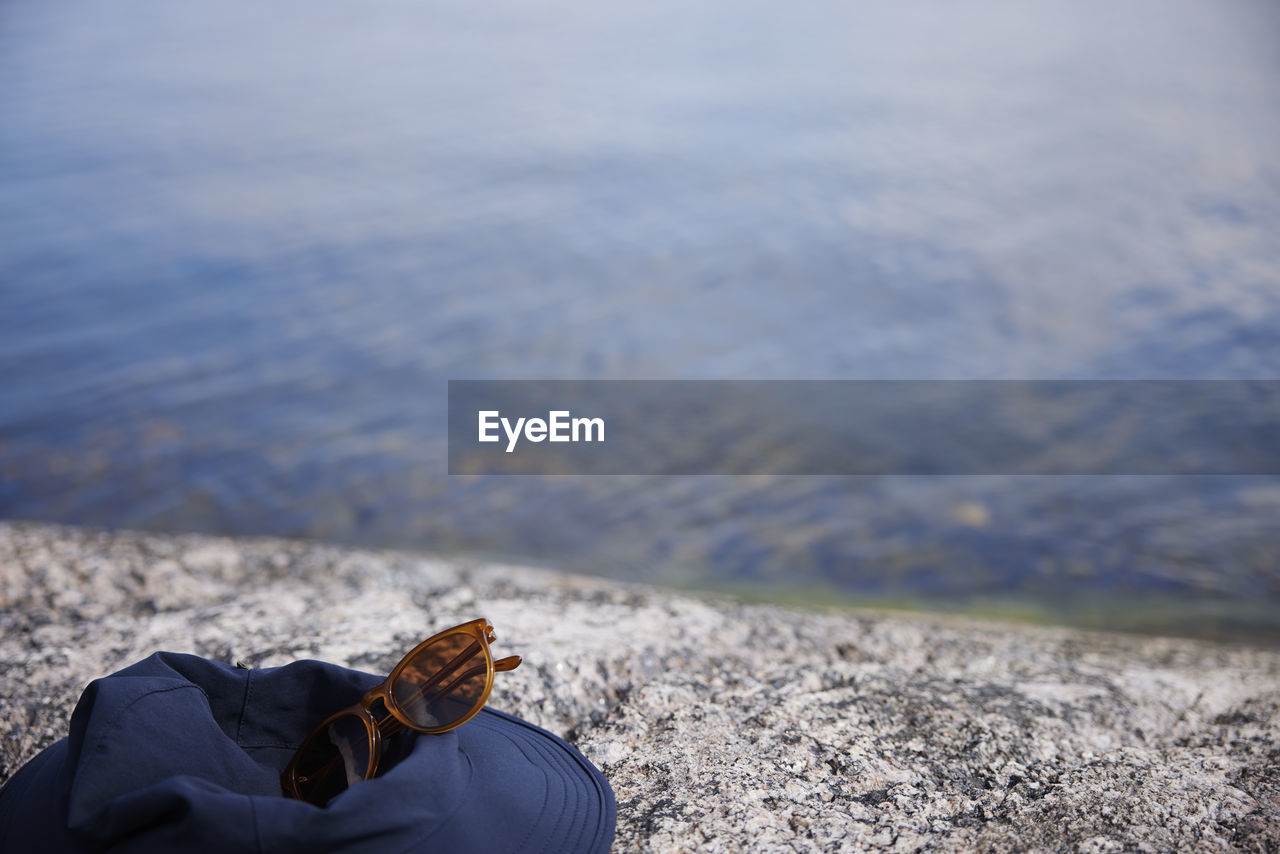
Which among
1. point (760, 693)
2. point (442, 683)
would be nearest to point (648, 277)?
point (760, 693)

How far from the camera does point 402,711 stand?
1.38 metres

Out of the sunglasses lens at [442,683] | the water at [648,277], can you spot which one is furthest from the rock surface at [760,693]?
the water at [648,277]

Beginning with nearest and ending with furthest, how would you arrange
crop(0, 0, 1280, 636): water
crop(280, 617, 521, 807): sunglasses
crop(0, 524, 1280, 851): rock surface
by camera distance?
1. crop(280, 617, 521, 807): sunglasses
2. crop(0, 524, 1280, 851): rock surface
3. crop(0, 0, 1280, 636): water

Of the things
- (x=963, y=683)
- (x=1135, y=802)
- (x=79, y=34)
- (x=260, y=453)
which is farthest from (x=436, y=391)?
(x=79, y=34)

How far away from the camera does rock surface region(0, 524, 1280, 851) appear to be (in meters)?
1.67

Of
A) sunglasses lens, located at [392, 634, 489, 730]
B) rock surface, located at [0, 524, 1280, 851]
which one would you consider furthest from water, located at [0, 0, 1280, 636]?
sunglasses lens, located at [392, 634, 489, 730]

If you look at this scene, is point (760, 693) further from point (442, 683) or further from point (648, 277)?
point (648, 277)

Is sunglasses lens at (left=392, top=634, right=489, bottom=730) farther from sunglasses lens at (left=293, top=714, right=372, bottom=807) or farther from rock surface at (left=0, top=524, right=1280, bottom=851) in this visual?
rock surface at (left=0, top=524, right=1280, bottom=851)

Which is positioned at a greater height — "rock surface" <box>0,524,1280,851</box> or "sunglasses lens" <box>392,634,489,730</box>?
"sunglasses lens" <box>392,634,489,730</box>

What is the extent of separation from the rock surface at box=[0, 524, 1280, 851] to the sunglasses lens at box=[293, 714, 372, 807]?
0.48m

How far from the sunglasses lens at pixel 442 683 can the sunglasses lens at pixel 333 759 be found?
83mm

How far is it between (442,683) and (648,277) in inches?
231

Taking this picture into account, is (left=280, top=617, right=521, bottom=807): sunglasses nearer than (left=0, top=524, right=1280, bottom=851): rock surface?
Yes

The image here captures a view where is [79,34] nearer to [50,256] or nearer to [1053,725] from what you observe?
[50,256]
